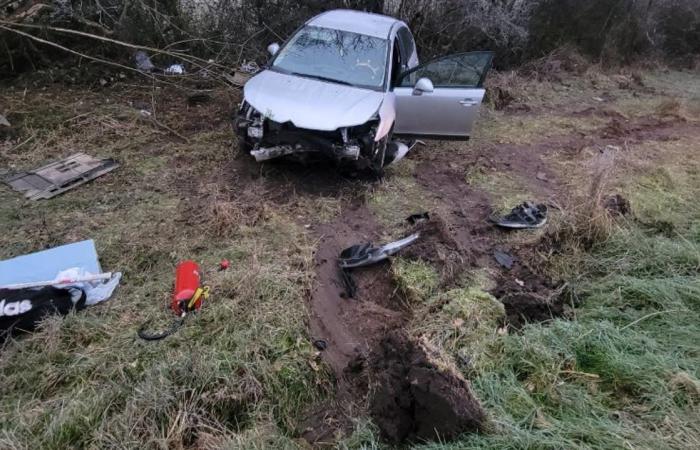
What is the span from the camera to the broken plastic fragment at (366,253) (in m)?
4.06

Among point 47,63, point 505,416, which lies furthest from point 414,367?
point 47,63

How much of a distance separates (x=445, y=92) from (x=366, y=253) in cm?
256

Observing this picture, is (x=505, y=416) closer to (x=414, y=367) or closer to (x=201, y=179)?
(x=414, y=367)

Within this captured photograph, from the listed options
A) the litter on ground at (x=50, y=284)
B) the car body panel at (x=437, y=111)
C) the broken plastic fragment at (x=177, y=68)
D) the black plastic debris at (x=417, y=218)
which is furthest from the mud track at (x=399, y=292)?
the broken plastic fragment at (x=177, y=68)

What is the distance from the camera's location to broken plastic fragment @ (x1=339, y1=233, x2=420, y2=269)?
406 centimetres

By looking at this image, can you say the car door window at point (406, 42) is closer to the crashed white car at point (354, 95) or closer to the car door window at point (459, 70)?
the crashed white car at point (354, 95)

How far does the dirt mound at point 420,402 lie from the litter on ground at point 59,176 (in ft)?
13.1

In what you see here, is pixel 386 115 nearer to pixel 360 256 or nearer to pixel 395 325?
pixel 360 256

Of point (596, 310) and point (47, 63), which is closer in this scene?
point (596, 310)

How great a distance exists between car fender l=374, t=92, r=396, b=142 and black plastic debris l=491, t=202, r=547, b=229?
1.52 meters

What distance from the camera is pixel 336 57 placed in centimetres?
551

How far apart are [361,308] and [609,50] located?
11.3 m

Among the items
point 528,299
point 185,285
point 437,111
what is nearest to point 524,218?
point 528,299

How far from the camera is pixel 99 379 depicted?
2865mm
